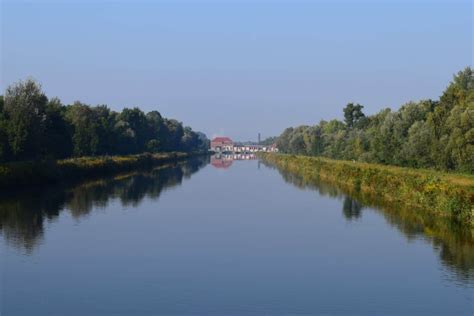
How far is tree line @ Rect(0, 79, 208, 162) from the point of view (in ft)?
174

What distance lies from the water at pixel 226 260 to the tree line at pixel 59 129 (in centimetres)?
1187

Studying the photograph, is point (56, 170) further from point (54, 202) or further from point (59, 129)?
point (54, 202)

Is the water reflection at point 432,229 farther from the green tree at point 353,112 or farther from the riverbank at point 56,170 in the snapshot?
the green tree at point 353,112

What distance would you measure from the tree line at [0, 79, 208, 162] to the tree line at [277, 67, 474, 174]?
32872 millimetres

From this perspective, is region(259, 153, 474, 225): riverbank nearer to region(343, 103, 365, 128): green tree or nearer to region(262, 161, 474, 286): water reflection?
region(262, 161, 474, 286): water reflection

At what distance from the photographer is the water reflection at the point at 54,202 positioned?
93.7 ft

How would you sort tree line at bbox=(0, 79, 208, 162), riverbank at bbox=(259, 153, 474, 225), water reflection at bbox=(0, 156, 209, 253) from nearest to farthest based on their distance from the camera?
water reflection at bbox=(0, 156, 209, 253)
riverbank at bbox=(259, 153, 474, 225)
tree line at bbox=(0, 79, 208, 162)

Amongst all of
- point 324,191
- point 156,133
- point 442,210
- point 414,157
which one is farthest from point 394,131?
point 156,133

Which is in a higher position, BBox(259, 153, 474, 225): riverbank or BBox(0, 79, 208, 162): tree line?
BBox(0, 79, 208, 162): tree line

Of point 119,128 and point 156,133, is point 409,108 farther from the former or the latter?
point 156,133

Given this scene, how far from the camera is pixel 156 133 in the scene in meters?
133

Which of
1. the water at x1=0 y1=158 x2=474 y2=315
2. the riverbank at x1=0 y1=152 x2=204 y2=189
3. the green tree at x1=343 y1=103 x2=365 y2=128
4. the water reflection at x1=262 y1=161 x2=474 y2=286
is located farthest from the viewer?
the green tree at x1=343 y1=103 x2=365 y2=128

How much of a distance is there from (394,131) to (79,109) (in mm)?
37281

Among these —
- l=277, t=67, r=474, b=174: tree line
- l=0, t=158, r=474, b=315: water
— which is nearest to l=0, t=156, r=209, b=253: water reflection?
l=0, t=158, r=474, b=315: water
